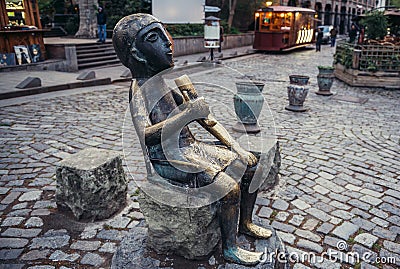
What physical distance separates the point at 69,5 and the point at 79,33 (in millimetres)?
5655

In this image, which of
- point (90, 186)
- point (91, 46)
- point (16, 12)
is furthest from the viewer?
point (91, 46)

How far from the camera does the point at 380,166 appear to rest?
5273 mm

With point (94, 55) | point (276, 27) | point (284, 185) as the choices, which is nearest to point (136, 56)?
Result: point (284, 185)

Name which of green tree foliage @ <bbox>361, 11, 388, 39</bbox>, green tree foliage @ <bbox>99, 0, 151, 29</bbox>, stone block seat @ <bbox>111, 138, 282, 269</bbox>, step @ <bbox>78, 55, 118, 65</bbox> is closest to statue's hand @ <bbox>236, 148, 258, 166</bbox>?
stone block seat @ <bbox>111, 138, 282, 269</bbox>

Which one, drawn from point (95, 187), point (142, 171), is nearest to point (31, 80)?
point (142, 171)

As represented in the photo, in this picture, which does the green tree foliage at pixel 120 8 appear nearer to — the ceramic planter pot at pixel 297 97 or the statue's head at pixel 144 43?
the ceramic planter pot at pixel 297 97

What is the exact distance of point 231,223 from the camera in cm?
258

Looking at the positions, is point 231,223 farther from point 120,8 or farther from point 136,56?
point 120,8

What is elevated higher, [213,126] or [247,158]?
[213,126]

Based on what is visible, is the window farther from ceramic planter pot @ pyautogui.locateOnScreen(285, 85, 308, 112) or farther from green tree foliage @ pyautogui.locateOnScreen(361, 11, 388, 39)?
green tree foliage @ pyautogui.locateOnScreen(361, 11, 388, 39)

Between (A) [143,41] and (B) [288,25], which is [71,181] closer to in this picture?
(A) [143,41]

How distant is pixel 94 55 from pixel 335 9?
36607 mm

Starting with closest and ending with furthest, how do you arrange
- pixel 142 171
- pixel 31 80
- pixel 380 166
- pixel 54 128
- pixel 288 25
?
pixel 142 171 → pixel 380 166 → pixel 54 128 → pixel 31 80 → pixel 288 25

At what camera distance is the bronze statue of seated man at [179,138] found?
246cm
